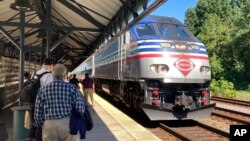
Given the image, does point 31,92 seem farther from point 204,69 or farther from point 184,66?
point 204,69

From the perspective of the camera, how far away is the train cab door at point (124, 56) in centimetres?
1319

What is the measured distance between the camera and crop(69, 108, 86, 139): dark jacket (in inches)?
202

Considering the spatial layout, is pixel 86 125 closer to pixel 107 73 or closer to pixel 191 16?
pixel 107 73

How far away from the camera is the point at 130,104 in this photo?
13758 mm

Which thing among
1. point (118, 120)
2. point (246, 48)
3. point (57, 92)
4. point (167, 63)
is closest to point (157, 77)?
point (167, 63)

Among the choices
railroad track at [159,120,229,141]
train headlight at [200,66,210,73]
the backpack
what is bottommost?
railroad track at [159,120,229,141]

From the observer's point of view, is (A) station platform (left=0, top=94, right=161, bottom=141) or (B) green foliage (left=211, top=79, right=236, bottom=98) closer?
(A) station platform (left=0, top=94, right=161, bottom=141)

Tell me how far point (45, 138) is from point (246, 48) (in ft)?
122

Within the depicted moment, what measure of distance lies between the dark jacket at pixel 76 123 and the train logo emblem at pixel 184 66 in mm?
6663

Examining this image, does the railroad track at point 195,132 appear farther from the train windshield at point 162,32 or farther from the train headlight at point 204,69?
the train windshield at point 162,32

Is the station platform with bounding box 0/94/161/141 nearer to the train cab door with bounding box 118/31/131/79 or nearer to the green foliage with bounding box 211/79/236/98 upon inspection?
the train cab door with bounding box 118/31/131/79

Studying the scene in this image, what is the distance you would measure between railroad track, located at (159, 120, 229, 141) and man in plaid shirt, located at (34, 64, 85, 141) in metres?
4.76

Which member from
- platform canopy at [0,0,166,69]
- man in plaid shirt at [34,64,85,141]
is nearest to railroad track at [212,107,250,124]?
platform canopy at [0,0,166,69]

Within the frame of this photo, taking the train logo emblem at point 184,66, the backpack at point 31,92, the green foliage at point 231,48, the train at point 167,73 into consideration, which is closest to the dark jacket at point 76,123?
the backpack at point 31,92
